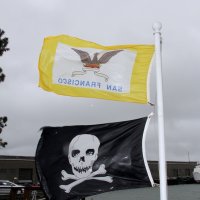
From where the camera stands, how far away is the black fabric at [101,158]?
7898mm

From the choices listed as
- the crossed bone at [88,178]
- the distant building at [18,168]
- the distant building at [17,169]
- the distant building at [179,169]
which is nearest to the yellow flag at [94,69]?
the crossed bone at [88,178]

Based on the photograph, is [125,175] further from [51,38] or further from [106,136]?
[51,38]

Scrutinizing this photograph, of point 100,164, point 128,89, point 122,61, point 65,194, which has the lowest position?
point 65,194

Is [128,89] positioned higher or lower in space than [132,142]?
higher

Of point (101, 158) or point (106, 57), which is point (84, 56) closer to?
point (106, 57)

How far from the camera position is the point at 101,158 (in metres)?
8.06

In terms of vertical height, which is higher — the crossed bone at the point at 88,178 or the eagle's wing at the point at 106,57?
the eagle's wing at the point at 106,57

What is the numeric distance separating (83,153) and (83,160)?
0.12 meters

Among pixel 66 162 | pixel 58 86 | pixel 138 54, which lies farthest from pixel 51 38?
pixel 66 162

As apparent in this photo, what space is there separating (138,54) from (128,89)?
0.66m

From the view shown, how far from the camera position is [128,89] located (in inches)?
318

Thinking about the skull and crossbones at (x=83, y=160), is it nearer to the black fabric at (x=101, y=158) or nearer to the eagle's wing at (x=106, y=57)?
the black fabric at (x=101, y=158)

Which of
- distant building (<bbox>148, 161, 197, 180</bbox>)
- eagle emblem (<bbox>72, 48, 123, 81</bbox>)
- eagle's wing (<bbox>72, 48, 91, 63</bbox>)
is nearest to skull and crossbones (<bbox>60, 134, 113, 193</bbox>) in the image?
eagle emblem (<bbox>72, 48, 123, 81</bbox>)

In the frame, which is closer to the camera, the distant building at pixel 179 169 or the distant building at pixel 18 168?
the distant building at pixel 18 168
